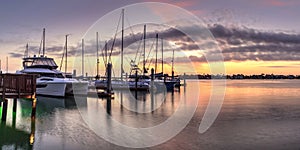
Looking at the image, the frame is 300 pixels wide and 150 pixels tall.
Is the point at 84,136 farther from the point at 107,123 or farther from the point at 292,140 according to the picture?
Answer: the point at 292,140

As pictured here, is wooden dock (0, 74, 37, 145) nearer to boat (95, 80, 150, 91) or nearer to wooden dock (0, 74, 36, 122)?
wooden dock (0, 74, 36, 122)

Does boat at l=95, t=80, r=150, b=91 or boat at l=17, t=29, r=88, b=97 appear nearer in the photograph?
boat at l=17, t=29, r=88, b=97

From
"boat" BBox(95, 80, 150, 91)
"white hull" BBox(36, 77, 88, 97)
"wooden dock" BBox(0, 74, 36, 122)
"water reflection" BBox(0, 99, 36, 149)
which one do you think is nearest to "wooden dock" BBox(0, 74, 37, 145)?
"wooden dock" BBox(0, 74, 36, 122)

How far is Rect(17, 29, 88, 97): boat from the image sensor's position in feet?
125

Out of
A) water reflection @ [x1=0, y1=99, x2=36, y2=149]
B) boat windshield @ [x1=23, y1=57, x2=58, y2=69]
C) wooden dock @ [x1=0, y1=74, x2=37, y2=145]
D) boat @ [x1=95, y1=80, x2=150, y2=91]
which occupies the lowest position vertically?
water reflection @ [x1=0, y1=99, x2=36, y2=149]

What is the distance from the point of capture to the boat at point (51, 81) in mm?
38156

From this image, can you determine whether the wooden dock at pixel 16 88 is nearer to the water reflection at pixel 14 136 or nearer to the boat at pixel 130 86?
the water reflection at pixel 14 136

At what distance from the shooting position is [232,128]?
17719 millimetres

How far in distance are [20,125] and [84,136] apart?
482 cm

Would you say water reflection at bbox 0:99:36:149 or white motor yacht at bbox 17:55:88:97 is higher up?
white motor yacht at bbox 17:55:88:97

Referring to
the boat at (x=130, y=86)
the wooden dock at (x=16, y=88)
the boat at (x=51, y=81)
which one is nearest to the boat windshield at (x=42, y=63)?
the boat at (x=51, y=81)

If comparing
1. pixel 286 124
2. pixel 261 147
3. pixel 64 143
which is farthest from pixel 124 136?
pixel 286 124

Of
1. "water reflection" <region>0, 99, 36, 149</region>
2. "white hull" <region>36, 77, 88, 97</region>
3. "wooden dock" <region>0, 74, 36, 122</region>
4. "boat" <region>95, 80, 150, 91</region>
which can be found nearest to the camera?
"water reflection" <region>0, 99, 36, 149</region>

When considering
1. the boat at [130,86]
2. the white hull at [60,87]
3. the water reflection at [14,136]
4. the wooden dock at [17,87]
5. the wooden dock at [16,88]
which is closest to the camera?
the water reflection at [14,136]
